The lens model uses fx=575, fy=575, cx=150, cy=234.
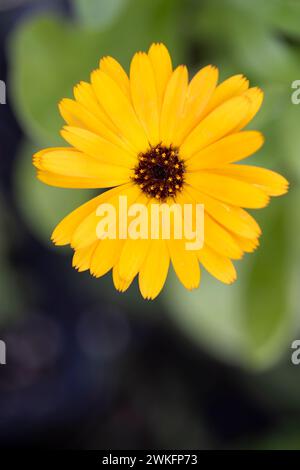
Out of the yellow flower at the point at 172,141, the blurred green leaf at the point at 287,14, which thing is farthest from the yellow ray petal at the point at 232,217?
the blurred green leaf at the point at 287,14

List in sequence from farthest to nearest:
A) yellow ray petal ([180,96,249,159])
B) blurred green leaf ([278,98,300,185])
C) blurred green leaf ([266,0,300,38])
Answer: blurred green leaf ([278,98,300,185]) → blurred green leaf ([266,0,300,38]) → yellow ray petal ([180,96,249,159])

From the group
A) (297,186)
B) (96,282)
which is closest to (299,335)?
(297,186)

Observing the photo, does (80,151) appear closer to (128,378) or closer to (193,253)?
(193,253)

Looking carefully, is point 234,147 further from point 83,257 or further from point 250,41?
point 250,41

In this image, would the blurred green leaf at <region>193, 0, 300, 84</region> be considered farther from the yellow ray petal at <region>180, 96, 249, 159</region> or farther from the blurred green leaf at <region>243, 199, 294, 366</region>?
the yellow ray petal at <region>180, 96, 249, 159</region>

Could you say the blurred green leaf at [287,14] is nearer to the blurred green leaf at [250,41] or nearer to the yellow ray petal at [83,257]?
the blurred green leaf at [250,41]

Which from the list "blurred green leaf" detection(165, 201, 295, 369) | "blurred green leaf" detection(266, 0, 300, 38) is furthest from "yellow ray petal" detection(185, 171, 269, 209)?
"blurred green leaf" detection(165, 201, 295, 369)
